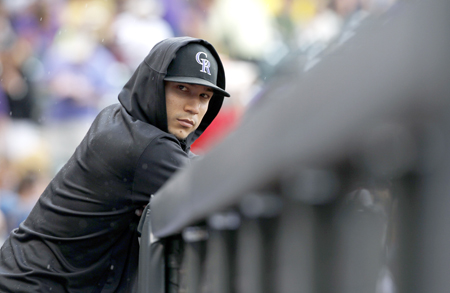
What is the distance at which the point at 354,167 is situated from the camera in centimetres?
52

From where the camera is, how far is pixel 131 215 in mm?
2539

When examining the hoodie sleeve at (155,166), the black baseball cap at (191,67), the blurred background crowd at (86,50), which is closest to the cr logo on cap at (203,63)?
the black baseball cap at (191,67)

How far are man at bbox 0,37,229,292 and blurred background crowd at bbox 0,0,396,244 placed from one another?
3.34 m

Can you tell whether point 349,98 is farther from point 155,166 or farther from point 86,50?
point 86,50

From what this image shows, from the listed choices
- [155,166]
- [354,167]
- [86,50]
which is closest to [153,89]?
[155,166]

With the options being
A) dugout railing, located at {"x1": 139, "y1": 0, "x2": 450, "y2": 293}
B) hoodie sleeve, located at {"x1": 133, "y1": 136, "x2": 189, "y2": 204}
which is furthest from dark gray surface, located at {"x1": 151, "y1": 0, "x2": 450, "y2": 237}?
hoodie sleeve, located at {"x1": 133, "y1": 136, "x2": 189, "y2": 204}

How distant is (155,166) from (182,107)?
0.45 m

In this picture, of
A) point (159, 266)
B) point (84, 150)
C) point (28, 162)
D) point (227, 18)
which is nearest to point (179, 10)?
point (227, 18)

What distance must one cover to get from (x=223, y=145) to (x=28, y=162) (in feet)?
19.7

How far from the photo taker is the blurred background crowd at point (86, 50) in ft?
20.8

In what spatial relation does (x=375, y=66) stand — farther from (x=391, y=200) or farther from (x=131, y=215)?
(x=131, y=215)

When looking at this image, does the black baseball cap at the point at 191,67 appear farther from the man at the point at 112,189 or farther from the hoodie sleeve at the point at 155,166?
the hoodie sleeve at the point at 155,166

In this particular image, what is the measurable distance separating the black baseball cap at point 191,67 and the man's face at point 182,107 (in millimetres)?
68

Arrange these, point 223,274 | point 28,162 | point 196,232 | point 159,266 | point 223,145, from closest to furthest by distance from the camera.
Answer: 1. point 223,145
2. point 223,274
3. point 196,232
4. point 159,266
5. point 28,162
